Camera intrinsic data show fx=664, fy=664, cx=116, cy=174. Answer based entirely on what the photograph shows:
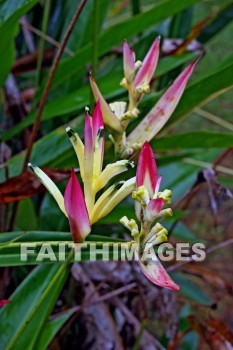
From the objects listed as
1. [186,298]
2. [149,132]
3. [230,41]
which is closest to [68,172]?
[149,132]

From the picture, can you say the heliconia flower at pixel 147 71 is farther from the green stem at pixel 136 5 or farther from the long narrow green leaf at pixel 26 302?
the green stem at pixel 136 5

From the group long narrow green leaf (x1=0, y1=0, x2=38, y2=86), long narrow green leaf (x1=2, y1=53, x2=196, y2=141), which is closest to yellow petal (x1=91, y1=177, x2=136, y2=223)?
long narrow green leaf (x1=0, y1=0, x2=38, y2=86)

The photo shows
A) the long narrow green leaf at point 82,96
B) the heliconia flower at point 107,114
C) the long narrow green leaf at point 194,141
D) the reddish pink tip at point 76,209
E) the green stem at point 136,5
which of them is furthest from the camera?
the green stem at point 136,5

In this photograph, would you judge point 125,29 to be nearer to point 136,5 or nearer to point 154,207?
Answer: point 136,5

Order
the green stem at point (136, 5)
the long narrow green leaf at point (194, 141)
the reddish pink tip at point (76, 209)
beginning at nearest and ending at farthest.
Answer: the reddish pink tip at point (76, 209), the long narrow green leaf at point (194, 141), the green stem at point (136, 5)

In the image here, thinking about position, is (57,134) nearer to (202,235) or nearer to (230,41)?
(202,235)

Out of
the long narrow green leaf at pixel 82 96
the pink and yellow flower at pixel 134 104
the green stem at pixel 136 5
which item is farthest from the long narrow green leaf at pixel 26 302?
the green stem at pixel 136 5
